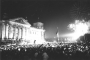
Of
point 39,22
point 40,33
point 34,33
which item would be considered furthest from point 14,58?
point 39,22

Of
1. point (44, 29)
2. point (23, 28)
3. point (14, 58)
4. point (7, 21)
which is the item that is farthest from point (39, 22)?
point (14, 58)

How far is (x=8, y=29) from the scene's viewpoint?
5281 centimetres

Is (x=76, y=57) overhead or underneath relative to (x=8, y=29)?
underneath

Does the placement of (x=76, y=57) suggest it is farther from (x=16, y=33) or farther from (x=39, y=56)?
(x=16, y=33)

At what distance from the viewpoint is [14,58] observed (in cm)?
1235

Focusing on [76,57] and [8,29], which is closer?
[76,57]

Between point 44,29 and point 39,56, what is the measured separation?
247ft

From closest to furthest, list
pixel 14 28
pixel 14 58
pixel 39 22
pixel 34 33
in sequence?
1. pixel 14 58
2. pixel 14 28
3. pixel 34 33
4. pixel 39 22

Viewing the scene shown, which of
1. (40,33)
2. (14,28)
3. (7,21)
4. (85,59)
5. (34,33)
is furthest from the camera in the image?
(40,33)

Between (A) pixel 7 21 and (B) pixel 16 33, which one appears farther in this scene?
(B) pixel 16 33

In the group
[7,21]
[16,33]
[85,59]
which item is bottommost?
[85,59]

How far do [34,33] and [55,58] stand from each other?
6377 centimetres

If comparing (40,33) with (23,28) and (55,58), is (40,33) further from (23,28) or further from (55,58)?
(55,58)

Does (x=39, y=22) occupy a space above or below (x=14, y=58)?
above
